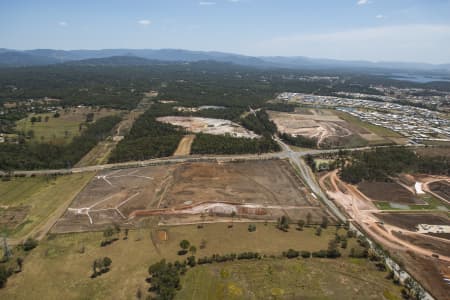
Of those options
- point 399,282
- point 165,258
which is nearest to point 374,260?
point 399,282

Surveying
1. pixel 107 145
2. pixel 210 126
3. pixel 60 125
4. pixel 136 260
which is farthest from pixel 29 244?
pixel 60 125

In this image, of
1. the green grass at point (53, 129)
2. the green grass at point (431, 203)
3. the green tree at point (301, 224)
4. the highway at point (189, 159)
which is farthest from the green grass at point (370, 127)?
the green grass at point (53, 129)

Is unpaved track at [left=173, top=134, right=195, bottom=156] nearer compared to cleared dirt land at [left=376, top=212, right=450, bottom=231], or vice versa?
cleared dirt land at [left=376, top=212, right=450, bottom=231]

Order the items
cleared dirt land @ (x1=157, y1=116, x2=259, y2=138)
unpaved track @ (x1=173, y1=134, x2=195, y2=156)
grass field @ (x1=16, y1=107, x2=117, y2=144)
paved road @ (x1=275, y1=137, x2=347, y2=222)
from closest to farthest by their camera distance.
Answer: paved road @ (x1=275, y1=137, x2=347, y2=222)
unpaved track @ (x1=173, y1=134, x2=195, y2=156)
grass field @ (x1=16, y1=107, x2=117, y2=144)
cleared dirt land @ (x1=157, y1=116, x2=259, y2=138)

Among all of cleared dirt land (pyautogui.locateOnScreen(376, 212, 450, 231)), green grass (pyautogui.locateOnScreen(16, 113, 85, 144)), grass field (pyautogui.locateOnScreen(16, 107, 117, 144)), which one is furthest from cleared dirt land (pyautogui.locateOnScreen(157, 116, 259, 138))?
cleared dirt land (pyautogui.locateOnScreen(376, 212, 450, 231))

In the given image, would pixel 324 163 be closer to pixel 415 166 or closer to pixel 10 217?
pixel 415 166

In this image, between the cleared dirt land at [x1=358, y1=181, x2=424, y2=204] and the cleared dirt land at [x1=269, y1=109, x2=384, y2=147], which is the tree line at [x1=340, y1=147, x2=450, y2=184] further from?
the cleared dirt land at [x1=269, y1=109, x2=384, y2=147]
